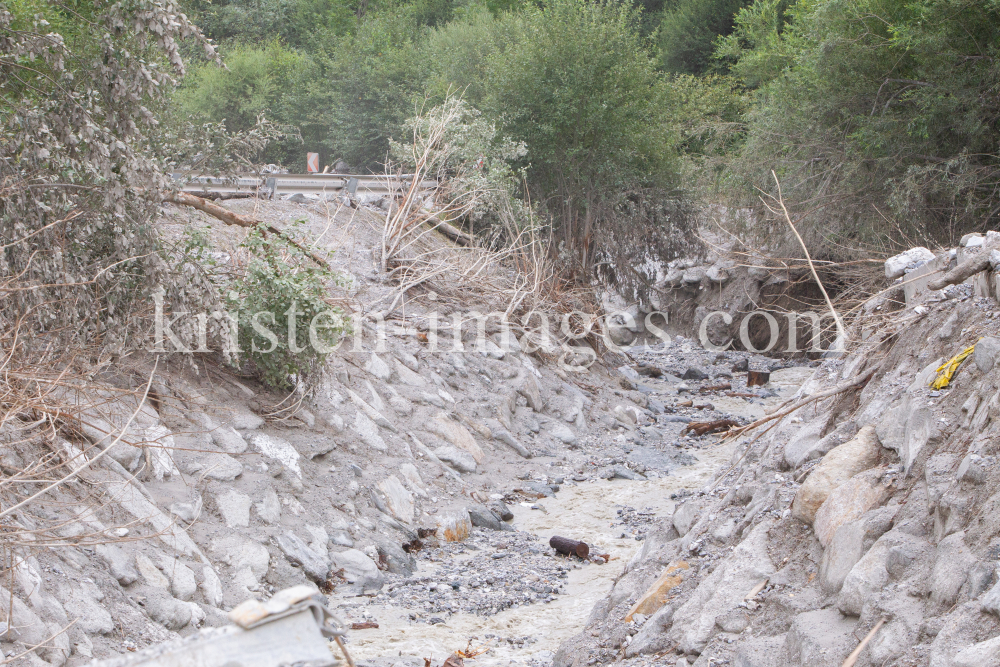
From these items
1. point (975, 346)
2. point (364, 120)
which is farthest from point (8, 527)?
point (364, 120)

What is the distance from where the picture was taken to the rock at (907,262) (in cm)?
607

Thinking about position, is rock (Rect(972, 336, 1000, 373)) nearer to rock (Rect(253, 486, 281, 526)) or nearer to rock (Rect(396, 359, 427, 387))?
rock (Rect(253, 486, 281, 526))

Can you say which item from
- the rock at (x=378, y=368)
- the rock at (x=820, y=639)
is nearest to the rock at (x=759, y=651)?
the rock at (x=820, y=639)

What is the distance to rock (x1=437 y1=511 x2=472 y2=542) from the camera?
23.3 ft

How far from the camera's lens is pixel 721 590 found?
4.12 metres

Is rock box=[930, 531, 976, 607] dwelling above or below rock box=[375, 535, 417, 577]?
above

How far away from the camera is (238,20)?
33.8 m

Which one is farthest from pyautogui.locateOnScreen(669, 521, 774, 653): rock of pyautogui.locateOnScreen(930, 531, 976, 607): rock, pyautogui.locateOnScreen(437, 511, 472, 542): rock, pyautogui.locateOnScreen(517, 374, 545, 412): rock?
pyautogui.locateOnScreen(517, 374, 545, 412): rock

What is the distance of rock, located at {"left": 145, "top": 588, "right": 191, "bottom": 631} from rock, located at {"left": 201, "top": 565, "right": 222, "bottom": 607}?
30 centimetres

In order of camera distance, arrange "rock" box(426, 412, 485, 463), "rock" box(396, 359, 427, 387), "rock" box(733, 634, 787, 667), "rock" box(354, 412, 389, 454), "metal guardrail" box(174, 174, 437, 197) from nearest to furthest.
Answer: "rock" box(733, 634, 787, 667) → "rock" box(354, 412, 389, 454) → "rock" box(426, 412, 485, 463) → "rock" box(396, 359, 427, 387) → "metal guardrail" box(174, 174, 437, 197)

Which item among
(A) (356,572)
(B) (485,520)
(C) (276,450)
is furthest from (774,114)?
(A) (356,572)

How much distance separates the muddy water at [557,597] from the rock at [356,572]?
1.06 ft

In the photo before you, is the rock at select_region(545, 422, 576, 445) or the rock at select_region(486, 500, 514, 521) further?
the rock at select_region(545, 422, 576, 445)

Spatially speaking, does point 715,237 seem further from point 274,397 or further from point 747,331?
point 274,397
